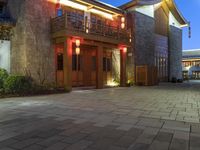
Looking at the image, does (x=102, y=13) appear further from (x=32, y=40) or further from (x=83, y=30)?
(x=32, y=40)

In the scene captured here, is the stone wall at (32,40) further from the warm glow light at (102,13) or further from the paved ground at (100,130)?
the paved ground at (100,130)

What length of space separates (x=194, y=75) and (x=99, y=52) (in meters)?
29.4

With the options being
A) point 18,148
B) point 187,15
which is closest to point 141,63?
point 18,148

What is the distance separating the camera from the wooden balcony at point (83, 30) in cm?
1167

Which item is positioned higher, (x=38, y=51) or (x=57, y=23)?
(x=57, y=23)

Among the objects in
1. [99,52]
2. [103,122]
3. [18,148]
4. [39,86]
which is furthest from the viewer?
[99,52]

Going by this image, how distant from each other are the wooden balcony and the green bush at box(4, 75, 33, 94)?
3.44 metres

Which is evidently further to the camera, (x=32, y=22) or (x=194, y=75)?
(x=194, y=75)

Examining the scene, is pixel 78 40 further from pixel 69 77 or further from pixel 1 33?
pixel 1 33

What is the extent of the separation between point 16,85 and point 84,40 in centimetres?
498

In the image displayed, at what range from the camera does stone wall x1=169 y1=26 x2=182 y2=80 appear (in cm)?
2423

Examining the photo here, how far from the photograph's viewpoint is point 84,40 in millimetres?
12953

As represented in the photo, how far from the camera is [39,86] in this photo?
438 inches

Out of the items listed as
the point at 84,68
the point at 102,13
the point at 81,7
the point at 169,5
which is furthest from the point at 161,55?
the point at 81,7
